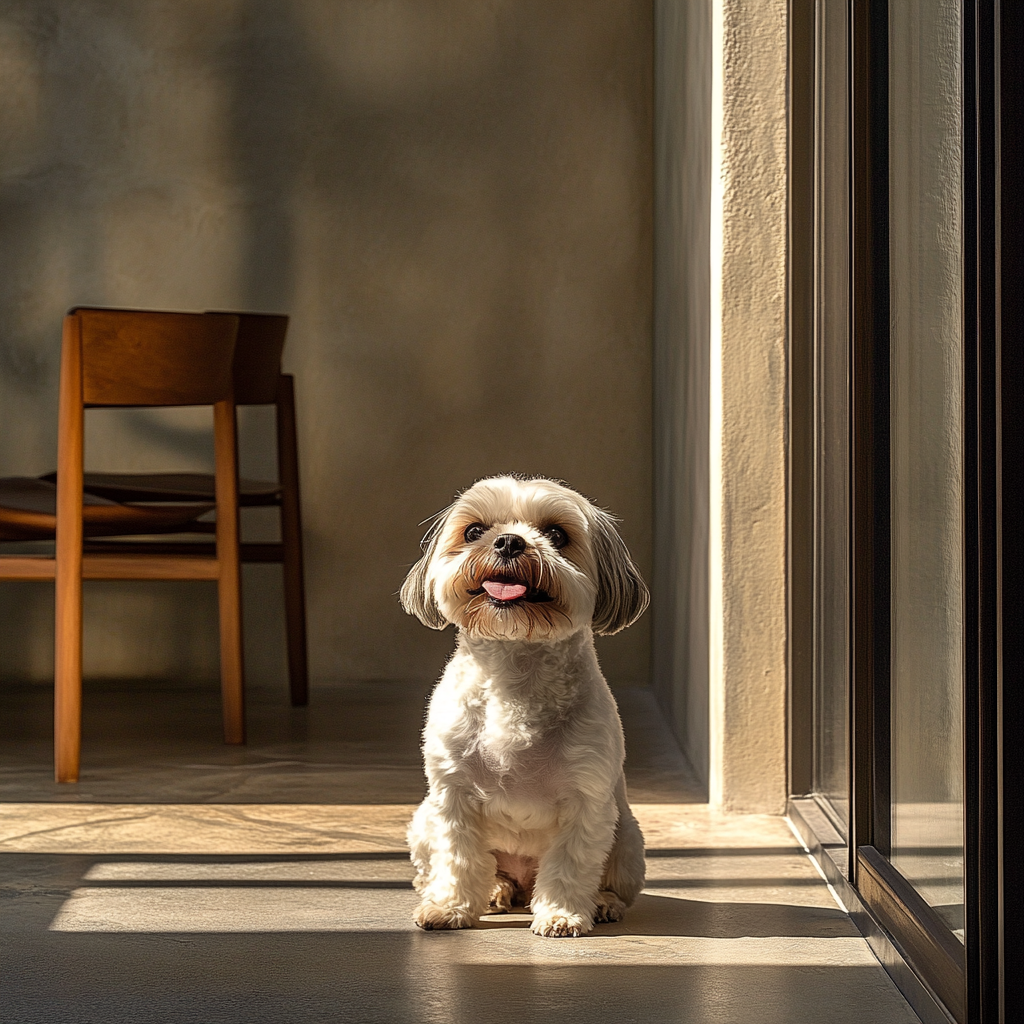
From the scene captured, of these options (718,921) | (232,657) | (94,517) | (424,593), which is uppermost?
(94,517)

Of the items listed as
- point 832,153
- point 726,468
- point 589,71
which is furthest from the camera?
point 589,71

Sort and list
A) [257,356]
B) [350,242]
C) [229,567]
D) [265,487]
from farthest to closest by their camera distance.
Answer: [350,242] < [265,487] < [257,356] < [229,567]

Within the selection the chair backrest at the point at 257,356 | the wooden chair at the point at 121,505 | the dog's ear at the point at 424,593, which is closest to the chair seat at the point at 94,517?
the wooden chair at the point at 121,505

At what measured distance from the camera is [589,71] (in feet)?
14.3

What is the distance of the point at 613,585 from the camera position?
71.0 inches

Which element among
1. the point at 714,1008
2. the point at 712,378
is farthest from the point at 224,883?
the point at 712,378

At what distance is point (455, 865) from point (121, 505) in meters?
1.79

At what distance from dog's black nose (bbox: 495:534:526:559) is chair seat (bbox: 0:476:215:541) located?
178 centimetres

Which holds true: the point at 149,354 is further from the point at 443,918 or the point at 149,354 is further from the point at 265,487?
the point at 443,918

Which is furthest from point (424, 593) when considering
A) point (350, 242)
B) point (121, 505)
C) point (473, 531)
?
point (350, 242)

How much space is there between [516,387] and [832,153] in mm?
2087

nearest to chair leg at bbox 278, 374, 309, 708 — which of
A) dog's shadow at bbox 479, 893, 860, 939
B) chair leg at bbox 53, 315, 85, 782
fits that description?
chair leg at bbox 53, 315, 85, 782

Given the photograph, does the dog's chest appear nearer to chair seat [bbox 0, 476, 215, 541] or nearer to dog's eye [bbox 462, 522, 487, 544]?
dog's eye [bbox 462, 522, 487, 544]
